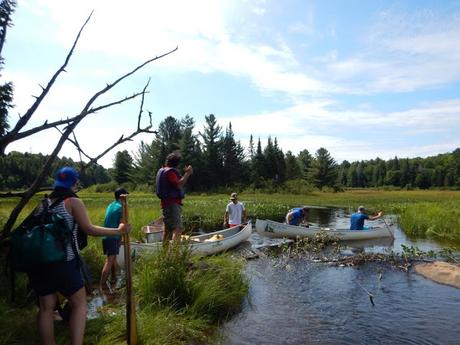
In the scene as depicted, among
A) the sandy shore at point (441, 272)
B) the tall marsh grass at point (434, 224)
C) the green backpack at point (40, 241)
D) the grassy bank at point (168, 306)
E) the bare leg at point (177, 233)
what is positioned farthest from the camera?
the tall marsh grass at point (434, 224)

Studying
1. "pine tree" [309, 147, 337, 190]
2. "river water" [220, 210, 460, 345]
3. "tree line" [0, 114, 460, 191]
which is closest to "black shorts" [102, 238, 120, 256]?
"river water" [220, 210, 460, 345]

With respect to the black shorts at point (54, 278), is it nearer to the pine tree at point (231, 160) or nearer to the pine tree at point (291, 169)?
the pine tree at point (231, 160)

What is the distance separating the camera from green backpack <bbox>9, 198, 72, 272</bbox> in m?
4.06

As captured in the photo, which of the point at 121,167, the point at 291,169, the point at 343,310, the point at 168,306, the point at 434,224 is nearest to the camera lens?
the point at 168,306

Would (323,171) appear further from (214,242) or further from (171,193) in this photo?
(171,193)

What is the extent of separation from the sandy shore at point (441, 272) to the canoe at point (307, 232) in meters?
5.59

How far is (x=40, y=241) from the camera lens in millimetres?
4066

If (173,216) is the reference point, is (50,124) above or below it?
above

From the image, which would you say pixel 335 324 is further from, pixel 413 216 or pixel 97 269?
pixel 413 216

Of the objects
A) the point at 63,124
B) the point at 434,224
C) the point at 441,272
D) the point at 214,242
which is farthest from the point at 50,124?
the point at 434,224

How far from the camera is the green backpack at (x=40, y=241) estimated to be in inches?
160

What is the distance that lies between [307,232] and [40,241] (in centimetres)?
1519

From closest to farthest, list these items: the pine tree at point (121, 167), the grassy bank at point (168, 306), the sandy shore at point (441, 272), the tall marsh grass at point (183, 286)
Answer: the grassy bank at point (168, 306)
the tall marsh grass at point (183, 286)
the sandy shore at point (441, 272)
the pine tree at point (121, 167)

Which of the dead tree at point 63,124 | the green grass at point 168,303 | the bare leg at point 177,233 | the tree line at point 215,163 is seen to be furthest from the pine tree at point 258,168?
the dead tree at point 63,124
